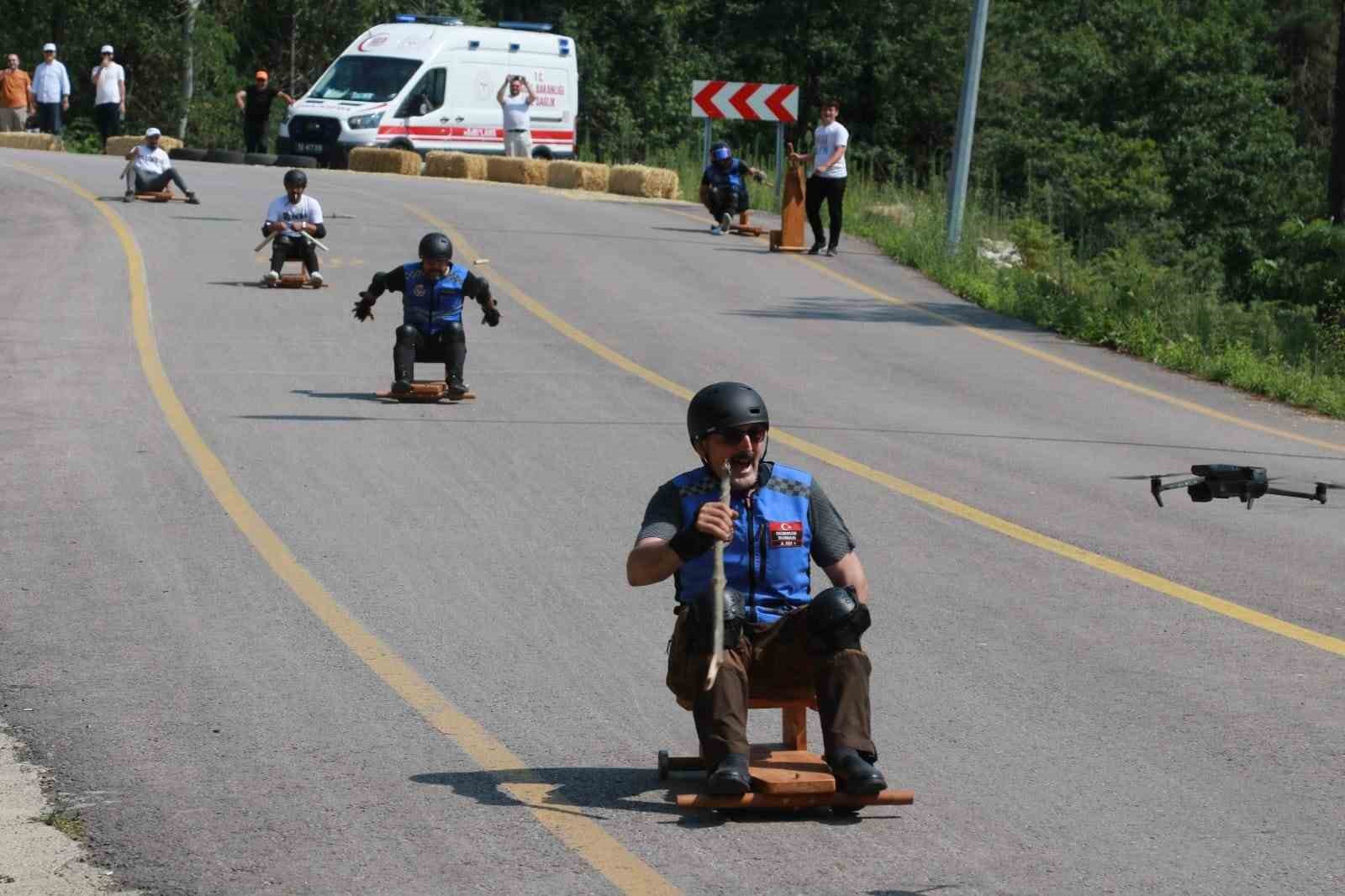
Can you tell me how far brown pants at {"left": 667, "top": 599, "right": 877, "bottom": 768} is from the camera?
644 cm

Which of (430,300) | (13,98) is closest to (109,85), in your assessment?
(13,98)

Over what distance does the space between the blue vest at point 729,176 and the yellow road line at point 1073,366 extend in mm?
2424

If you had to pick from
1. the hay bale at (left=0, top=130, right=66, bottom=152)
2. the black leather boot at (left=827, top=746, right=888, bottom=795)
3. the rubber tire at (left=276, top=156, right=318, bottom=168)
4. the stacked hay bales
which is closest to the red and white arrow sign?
the stacked hay bales

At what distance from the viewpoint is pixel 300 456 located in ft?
45.0

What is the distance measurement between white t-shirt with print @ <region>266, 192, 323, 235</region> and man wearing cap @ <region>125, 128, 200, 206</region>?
293 inches

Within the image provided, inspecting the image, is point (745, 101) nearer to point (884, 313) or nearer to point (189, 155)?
point (884, 313)

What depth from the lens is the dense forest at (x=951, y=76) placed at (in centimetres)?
5091

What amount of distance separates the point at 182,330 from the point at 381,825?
14.7m

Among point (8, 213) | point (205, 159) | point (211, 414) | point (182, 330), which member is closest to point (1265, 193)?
point (205, 159)

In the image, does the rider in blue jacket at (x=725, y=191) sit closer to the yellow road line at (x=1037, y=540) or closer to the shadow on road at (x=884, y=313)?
the shadow on road at (x=884, y=313)

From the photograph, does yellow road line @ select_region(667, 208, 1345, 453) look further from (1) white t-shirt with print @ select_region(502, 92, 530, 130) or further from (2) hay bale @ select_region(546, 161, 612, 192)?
(1) white t-shirt with print @ select_region(502, 92, 530, 130)

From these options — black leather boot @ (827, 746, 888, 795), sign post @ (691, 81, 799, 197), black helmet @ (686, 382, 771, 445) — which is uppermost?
sign post @ (691, 81, 799, 197)

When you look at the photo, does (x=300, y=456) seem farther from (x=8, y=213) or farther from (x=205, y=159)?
(x=205, y=159)

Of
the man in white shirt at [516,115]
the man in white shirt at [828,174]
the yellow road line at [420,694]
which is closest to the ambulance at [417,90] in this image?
the man in white shirt at [516,115]
